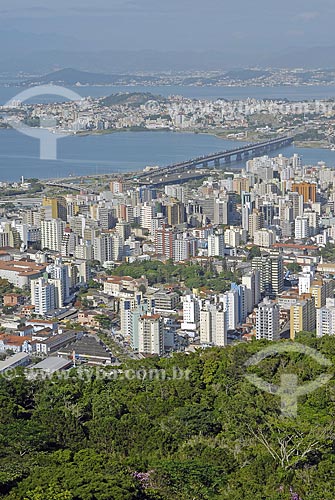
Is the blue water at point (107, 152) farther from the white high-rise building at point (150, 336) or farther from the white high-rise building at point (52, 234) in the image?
the white high-rise building at point (150, 336)

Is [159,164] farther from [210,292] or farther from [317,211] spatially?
[210,292]

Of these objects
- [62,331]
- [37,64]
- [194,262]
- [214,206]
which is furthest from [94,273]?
[37,64]

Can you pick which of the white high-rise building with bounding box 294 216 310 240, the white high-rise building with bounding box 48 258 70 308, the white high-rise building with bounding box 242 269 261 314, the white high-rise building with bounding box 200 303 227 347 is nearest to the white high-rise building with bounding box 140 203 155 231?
the white high-rise building with bounding box 294 216 310 240

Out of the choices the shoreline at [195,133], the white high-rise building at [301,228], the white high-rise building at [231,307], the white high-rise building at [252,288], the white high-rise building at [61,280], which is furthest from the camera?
the shoreline at [195,133]

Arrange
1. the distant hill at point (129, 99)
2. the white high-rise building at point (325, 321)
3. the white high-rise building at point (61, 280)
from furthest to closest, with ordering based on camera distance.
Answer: the distant hill at point (129, 99), the white high-rise building at point (61, 280), the white high-rise building at point (325, 321)

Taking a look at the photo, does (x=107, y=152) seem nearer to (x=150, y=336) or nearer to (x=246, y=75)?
(x=150, y=336)

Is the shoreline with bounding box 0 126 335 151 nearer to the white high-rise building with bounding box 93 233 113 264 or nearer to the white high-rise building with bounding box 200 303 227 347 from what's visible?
the white high-rise building with bounding box 93 233 113 264

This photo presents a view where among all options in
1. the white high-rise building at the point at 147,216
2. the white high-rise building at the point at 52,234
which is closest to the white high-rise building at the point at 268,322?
the white high-rise building at the point at 52,234

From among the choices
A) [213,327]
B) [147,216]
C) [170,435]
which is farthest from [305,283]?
[170,435]
